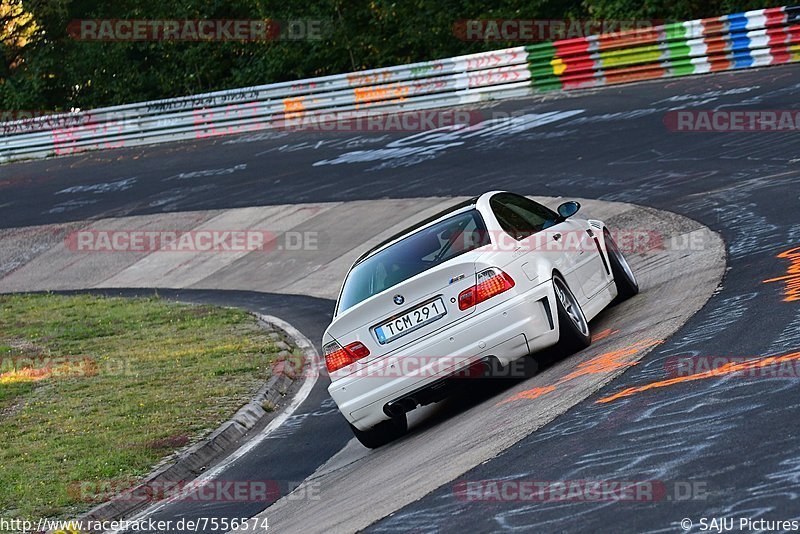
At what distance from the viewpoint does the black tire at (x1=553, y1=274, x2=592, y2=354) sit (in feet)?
30.5

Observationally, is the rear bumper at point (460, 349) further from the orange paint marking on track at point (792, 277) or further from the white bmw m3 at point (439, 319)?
the orange paint marking on track at point (792, 277)

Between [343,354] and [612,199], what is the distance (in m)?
8.64

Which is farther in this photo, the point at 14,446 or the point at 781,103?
the point at 781,103

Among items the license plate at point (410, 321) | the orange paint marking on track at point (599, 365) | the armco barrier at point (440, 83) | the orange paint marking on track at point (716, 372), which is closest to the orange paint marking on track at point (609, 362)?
the orange paint marking on track at point (599, 365)

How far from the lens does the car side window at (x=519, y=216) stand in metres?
9.85

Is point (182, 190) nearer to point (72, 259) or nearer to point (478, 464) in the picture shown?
point (72, 259)

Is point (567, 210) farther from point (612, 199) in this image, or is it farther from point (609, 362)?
point (612, 199)

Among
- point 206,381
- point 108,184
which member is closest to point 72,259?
point 108,184

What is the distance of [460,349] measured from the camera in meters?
8.92

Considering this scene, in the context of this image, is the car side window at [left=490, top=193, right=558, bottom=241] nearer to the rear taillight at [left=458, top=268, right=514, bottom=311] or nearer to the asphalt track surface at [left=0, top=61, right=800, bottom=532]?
the rear taillight at [left=458, top=268, right=514, bottom=311]

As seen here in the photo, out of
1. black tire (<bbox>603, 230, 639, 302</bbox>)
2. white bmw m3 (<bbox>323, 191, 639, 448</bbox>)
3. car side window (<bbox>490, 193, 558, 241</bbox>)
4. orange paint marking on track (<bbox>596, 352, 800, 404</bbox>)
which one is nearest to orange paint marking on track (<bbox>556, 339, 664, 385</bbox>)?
white bmw m3 (<bbox>323, 191, 639, 448</bbox>)

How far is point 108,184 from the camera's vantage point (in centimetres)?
→ 2906

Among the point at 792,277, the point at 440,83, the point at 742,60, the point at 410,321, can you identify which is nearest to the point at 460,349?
the point at 410,321

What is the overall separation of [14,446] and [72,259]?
13125 millimetres
